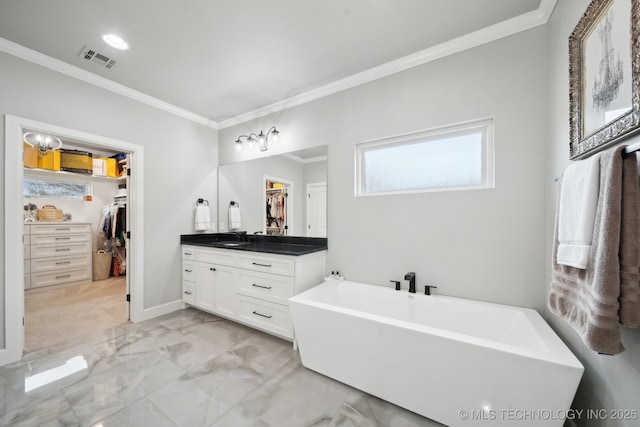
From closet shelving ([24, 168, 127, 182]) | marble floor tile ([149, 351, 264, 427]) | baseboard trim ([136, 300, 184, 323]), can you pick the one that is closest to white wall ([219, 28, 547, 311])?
marble floor tile ([149, 351, 264, 427])

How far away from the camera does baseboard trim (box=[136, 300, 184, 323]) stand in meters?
2.75

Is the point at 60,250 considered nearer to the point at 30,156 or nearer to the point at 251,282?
the point at 30,156

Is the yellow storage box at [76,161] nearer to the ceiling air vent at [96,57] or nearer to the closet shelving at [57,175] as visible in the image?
the closet shelving at [57,175]

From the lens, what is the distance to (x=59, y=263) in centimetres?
402

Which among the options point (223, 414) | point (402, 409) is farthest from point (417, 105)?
point (223, 414)

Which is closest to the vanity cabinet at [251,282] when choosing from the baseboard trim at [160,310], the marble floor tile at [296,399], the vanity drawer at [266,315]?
the vanity drawer at [266,315]

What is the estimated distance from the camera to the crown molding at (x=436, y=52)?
1.64m

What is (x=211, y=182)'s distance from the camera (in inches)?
137

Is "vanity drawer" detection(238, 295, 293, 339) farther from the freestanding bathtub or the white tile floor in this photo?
the freestanding bathtub

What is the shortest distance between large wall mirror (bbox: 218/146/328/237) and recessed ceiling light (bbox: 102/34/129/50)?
1.57 metres

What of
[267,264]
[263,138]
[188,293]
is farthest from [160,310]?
[263,138]

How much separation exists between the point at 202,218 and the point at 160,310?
1230 mm

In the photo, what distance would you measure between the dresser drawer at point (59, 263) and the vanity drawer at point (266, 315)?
389 cm

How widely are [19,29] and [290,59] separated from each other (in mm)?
2033
